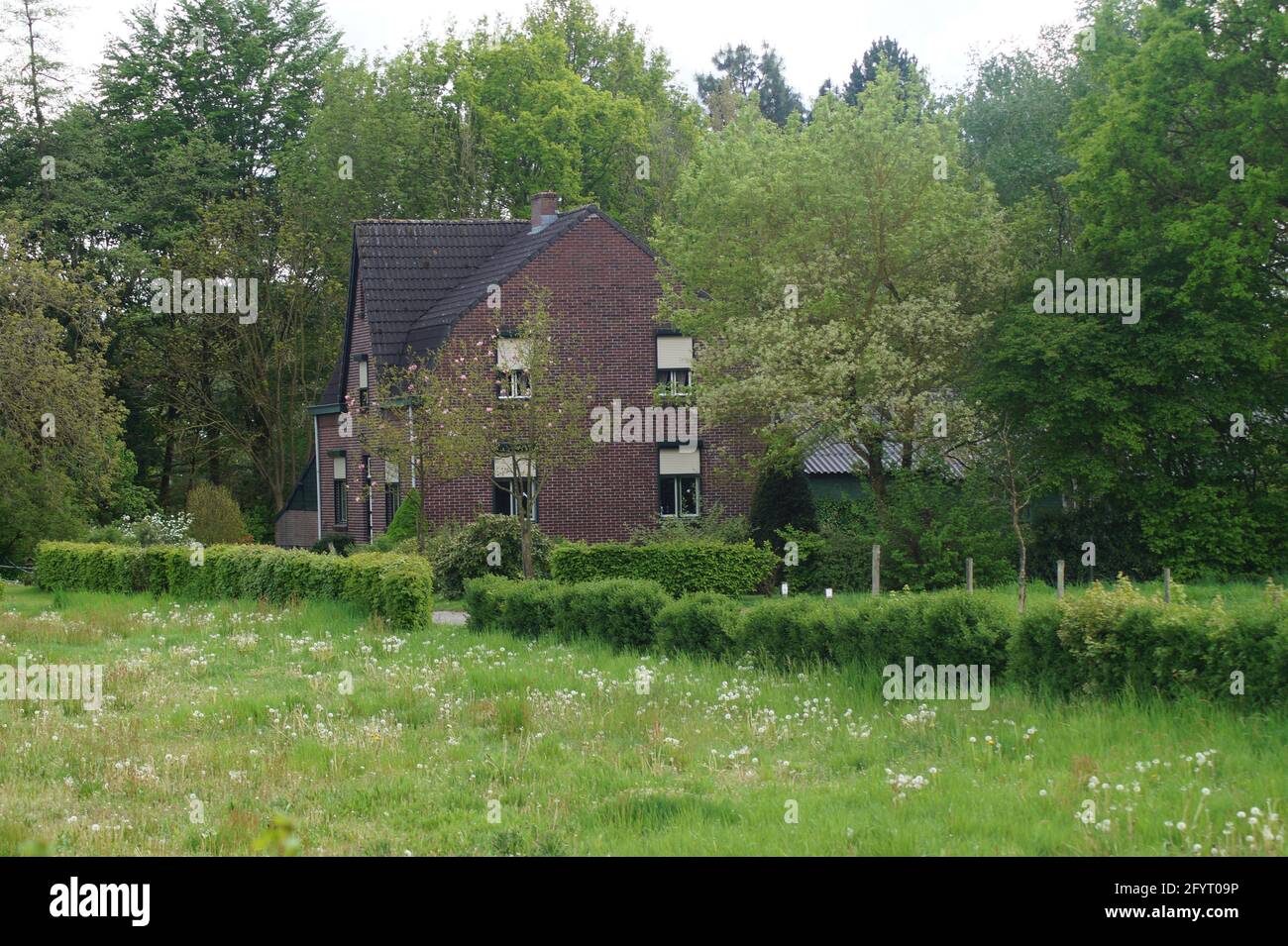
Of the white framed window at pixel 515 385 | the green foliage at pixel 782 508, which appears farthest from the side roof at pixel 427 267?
the green foliage at pixel 782 508

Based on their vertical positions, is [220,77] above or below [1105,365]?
above

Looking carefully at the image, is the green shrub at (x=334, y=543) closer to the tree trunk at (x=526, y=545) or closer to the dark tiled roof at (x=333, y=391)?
the dark tiled roof at (x=333, y=391)

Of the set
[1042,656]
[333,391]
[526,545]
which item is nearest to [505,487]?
[526,545]

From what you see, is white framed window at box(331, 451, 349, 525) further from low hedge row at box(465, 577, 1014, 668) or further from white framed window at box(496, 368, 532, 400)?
low hedge row at box(465, 577, 1014, 668)

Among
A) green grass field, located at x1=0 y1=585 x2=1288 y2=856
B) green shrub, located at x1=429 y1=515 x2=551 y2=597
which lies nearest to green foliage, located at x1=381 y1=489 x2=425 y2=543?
green shrub, located at x1=429 y1=515 x2=551 y2=597

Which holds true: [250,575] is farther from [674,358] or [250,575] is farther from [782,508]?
[674,358]

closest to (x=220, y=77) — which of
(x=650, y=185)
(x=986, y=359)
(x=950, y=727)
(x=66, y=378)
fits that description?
(x=650, y=185)

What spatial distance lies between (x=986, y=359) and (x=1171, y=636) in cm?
1746

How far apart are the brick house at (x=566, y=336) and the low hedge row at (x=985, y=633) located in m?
15.1

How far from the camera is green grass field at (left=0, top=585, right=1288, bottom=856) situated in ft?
27.0

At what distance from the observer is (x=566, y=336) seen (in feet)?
117

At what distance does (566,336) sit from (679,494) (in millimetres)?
5514

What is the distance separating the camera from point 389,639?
18.2 meters
